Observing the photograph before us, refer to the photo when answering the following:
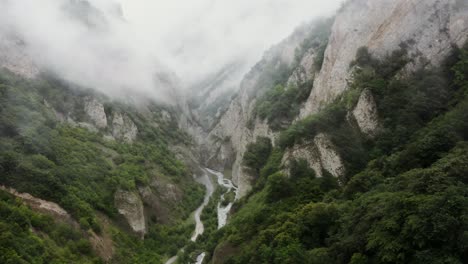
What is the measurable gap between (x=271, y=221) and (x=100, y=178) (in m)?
39.1

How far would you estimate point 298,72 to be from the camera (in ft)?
295

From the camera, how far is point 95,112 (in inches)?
4065

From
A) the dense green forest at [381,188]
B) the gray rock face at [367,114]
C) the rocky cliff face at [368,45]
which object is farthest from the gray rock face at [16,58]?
the gray rock face at [367,114]

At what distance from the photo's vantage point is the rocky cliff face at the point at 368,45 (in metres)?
55.4

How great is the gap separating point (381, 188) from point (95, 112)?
81056mm

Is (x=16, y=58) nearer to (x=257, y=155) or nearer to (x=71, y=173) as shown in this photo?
(x=71, y=173)

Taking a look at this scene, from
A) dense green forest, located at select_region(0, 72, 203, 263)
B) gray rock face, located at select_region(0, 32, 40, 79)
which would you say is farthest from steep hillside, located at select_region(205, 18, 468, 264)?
gray rock face, located at select_region(0, 32, 40, 79)

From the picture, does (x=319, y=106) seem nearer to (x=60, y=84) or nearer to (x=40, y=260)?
(x=40, y=260)

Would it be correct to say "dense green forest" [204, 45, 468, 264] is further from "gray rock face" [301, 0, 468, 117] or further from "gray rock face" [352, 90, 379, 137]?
"gray rock face" [301, 0, 468, 117]

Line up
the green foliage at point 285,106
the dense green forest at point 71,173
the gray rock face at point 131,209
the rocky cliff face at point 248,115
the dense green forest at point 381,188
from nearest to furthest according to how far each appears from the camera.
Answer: the dense green forest at point 381,188, the dense green forest at point 71,173, the gray rock face at point 131,209, the green foliage at point 285,106, the rocky cliff face at point 248,115

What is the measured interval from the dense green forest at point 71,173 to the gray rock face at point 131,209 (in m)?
1.25

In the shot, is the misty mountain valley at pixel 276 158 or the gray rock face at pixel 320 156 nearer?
the misty mountain valley at pixel 276 158

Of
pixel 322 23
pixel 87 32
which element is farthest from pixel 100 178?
pixel 87 32

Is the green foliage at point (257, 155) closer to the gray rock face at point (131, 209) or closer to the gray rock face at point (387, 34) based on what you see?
the gray rock face at point (387, 34)
